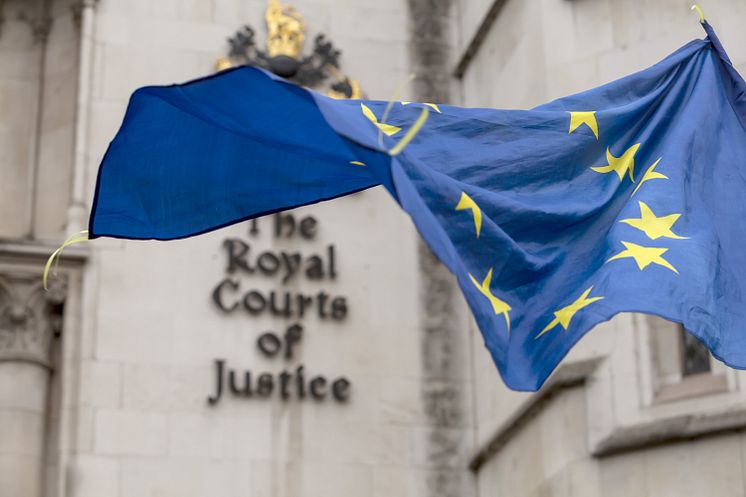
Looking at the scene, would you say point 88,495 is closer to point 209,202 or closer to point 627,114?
point 209,202

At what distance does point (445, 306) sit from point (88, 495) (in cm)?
341

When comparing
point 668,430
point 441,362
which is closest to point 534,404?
point 668,430

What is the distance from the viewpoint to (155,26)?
15.6 metres

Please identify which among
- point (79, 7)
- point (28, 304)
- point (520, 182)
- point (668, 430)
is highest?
point (79, 7)

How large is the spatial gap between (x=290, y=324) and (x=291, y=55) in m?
2.41

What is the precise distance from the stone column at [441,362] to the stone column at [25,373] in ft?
9.96

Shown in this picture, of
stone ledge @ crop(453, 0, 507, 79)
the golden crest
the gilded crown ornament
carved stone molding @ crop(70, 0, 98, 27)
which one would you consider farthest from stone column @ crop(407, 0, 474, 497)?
carved stone molding @ crop(70, 0, 98, 27)

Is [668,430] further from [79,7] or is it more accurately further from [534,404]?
[79,7]

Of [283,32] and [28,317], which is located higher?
[283,32]

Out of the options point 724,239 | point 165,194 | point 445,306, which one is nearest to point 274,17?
point 445,306

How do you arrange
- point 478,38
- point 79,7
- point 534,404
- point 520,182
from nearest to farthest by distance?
1. point 520,182
2. point 534,404
3. point 79,7
4. point 478,38

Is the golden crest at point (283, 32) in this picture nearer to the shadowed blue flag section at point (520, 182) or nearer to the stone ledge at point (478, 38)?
the stone ledge at point (478, 38)

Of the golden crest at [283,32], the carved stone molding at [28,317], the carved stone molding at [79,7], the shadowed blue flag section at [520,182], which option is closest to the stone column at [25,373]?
the carved stone molding at [28,317]

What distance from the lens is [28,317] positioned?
47.4 feet
